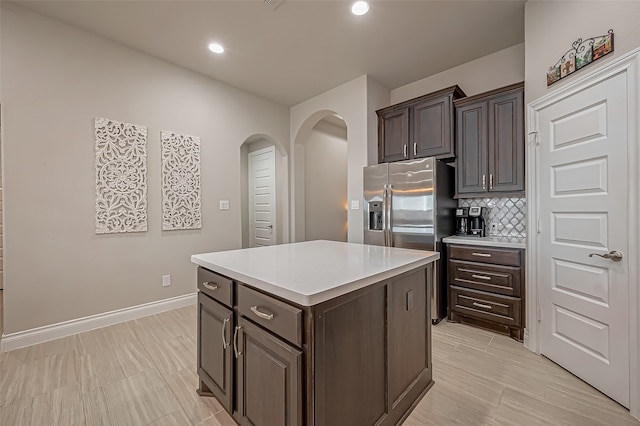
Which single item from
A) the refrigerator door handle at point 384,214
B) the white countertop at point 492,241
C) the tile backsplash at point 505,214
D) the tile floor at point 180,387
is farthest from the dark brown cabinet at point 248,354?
the tile backsplash at point 505,214

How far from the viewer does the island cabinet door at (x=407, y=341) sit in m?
1.44

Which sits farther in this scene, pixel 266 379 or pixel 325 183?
pixel 325 183

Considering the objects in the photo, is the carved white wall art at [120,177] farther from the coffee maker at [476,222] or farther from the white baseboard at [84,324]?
the coffee maker at [476,222]

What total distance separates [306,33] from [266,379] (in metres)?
3.04

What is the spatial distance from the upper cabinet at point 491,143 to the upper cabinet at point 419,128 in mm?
124

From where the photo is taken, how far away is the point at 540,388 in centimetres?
182

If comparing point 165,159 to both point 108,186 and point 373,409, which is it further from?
point 373,409

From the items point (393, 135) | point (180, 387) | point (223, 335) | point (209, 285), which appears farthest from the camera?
point (393, 135)

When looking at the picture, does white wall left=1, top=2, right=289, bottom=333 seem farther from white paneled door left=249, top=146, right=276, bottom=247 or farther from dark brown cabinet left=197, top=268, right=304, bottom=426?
dark brown cabinet left=197, top=268, right=304, bottom=426

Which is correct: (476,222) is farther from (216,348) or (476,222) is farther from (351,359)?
(216,348)

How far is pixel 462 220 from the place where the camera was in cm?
329

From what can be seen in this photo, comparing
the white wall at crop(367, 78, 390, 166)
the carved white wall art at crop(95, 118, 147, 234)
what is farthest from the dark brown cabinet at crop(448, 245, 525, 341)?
the carved white wall art at crop(95, 118, 147, 234)

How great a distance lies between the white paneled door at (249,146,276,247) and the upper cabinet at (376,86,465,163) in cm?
217

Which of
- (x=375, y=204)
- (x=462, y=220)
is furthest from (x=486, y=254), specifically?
(x=375, y=204)
